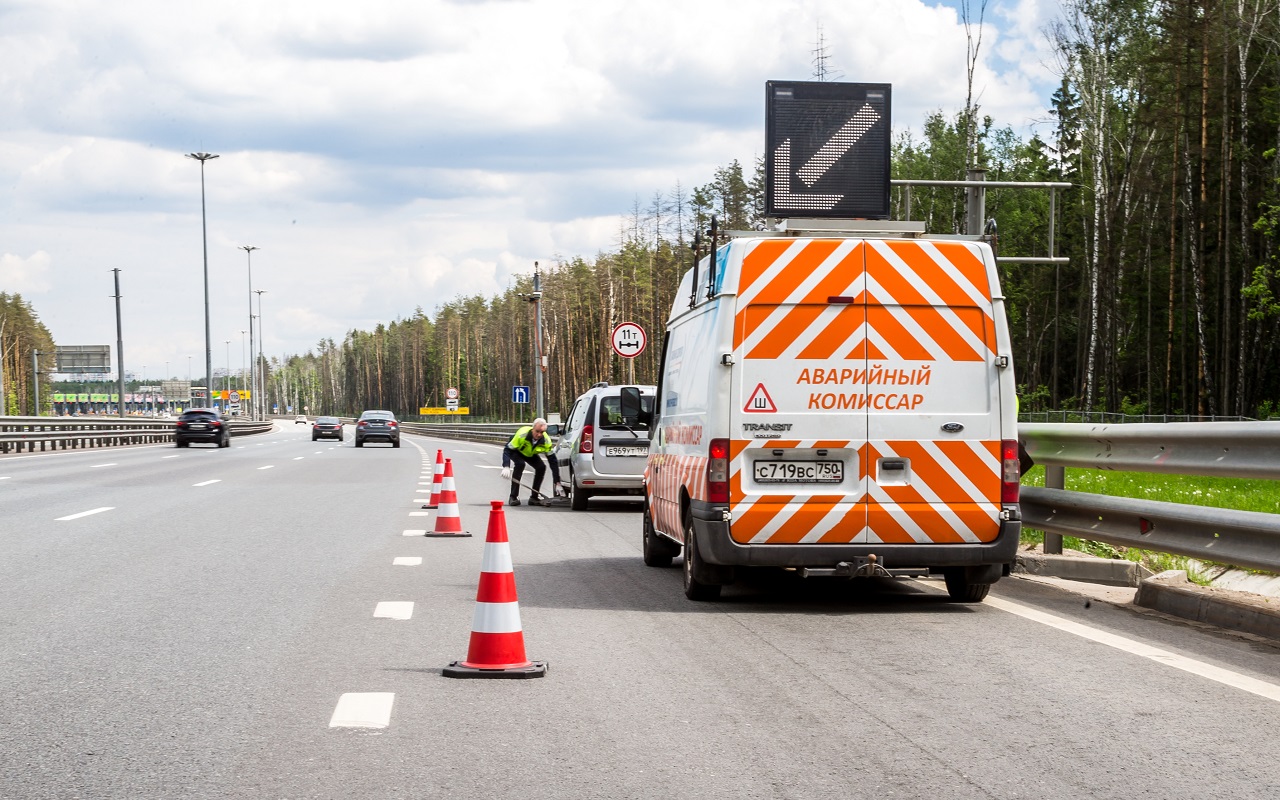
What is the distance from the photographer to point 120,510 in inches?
695

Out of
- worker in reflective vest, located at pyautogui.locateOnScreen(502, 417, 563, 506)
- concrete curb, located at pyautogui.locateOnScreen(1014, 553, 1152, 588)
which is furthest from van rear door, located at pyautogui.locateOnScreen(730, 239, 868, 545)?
worker in reflective vest, located at pyautogui.locateOnScreen(502, 417, 563, 506)

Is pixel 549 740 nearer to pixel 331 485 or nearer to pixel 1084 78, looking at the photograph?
pixel 331 485

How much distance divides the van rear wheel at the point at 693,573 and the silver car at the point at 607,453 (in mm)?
10144

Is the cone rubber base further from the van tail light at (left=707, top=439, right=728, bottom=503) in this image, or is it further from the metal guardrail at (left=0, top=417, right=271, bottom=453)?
the metal guardrail at (left=0, top=417, right=271, bottom=453)

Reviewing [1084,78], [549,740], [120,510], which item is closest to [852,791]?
[549,740]

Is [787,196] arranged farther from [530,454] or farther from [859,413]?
[530,454]

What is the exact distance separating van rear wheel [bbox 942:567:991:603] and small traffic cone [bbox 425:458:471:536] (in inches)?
267

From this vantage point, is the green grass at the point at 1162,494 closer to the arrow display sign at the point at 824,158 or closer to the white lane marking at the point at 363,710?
the arrow display sign at the point at 824,158

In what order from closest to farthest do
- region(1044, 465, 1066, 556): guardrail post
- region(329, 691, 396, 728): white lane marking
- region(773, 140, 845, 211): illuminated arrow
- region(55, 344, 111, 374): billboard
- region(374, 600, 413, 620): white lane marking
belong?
1. region(329, 691, 396, 728): white lane marking
2. region(374, 600, 413, 620): white lane marking
3. region(1044, 465, 1066, 556): guardrail post
4. region(773, 140, 845, 211): illuminated arrow
5. region(55, 344, 111, 374): billboard

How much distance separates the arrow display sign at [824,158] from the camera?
11.5 m

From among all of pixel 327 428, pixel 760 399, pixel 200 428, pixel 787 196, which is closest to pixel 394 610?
pixel 760 399

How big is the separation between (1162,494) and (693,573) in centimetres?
1064

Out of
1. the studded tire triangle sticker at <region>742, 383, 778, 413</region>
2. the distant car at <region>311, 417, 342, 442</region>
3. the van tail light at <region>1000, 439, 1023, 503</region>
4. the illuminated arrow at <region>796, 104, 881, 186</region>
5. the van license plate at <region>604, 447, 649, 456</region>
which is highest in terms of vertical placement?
the illuminated arrow at <region>796, 104, 881, 186</region>

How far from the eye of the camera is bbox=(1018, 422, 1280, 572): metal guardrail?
8102 millimetres
